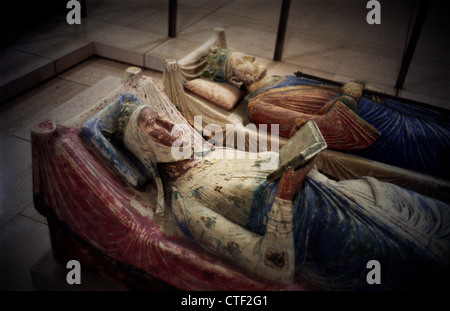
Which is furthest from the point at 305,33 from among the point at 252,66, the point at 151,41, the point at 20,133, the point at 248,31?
the point at 20,133

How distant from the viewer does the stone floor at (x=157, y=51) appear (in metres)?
3.94

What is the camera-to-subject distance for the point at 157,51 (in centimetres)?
516

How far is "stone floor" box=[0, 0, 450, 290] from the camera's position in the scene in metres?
3.94

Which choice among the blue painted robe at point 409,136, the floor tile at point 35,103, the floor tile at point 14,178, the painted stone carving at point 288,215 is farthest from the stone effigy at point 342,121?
the floor tile at point 35,103

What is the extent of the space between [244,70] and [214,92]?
12.8 inches

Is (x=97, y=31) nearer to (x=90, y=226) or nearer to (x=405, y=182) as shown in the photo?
(x=90, y=226)

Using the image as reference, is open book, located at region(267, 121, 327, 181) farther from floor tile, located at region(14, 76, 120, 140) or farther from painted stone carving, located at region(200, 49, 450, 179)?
floor tile, located at region(14, 76, 120, 140)

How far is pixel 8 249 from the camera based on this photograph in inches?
111

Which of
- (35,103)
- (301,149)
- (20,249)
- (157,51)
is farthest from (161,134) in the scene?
(157,51)

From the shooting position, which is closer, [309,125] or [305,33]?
[309,125]

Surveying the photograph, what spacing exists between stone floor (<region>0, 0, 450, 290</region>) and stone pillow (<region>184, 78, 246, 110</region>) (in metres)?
1.20

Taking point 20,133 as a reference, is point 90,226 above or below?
above
